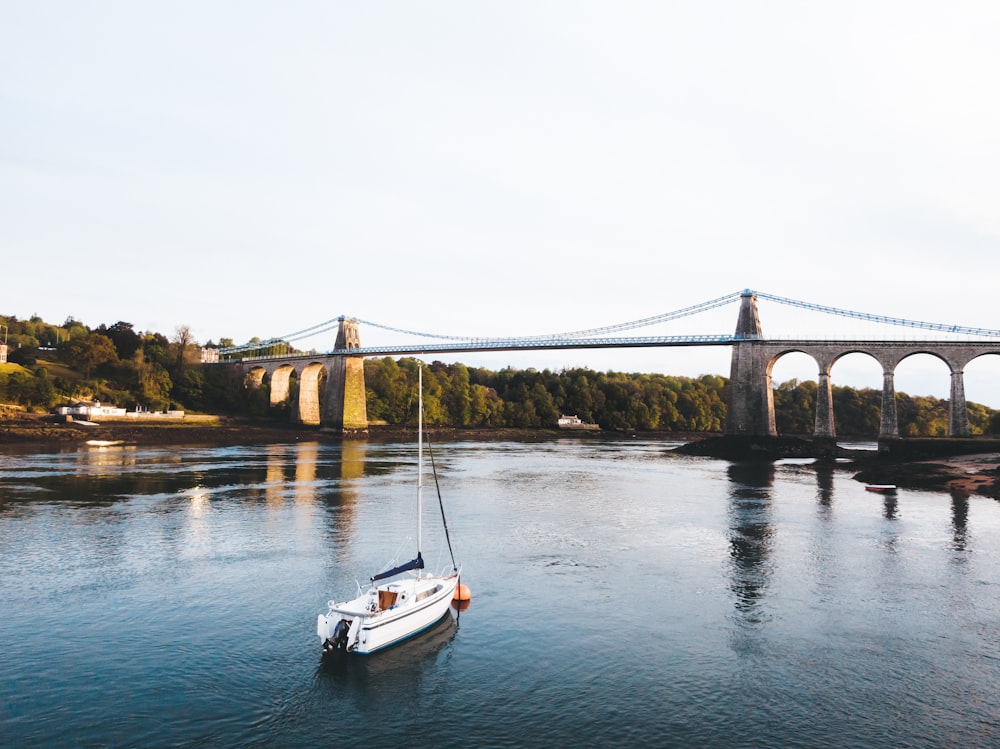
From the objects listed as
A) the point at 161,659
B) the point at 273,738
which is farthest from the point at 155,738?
the point at 161,659

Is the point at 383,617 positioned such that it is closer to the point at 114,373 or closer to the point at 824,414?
the point at 824,414

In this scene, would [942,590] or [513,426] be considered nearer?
[942,590]

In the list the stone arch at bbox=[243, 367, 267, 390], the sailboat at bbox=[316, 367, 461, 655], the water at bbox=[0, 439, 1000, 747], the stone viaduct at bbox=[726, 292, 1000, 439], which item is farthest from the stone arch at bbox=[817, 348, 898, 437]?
the stone arch at bbox=[243, 367, 267, 390]

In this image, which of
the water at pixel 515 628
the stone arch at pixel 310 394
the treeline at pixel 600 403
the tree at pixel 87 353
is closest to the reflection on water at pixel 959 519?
the water at pixel 515 628

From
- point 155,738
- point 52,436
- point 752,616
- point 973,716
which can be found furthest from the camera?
point 52,436

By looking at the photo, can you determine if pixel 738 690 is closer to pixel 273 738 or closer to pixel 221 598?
pixel 273 738

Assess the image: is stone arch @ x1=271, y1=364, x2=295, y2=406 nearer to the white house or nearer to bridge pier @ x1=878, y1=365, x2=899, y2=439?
the white house

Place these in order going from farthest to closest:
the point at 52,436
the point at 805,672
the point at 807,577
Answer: the point at 52,436 < the point at 807,577 < the point at 805,672
